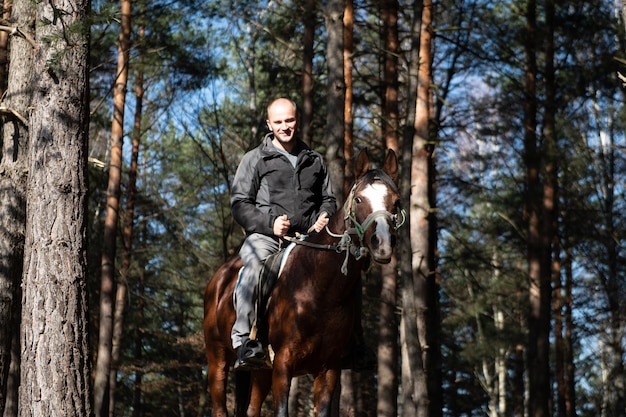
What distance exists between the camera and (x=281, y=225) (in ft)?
24.1

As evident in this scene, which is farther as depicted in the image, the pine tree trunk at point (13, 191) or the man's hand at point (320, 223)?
the pine tree trunk at point (13, 191)

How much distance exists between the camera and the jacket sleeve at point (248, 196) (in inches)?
300

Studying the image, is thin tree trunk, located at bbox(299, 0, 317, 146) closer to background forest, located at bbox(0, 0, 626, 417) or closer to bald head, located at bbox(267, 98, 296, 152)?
background forest, located at bbox(0, 0, 626, 417)

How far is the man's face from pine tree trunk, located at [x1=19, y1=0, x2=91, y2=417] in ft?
5.36

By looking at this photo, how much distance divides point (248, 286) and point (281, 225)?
25.5 inches

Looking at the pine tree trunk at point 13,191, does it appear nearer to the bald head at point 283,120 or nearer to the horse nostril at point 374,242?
the bald head at point 283,120

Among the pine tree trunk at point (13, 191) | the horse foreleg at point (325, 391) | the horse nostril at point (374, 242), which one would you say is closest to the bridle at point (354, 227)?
the horse nostril at point (374, 242)

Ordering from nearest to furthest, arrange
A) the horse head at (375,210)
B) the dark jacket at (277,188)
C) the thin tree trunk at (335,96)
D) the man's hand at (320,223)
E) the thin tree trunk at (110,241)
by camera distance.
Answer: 1. the horse head at (375,210)
2. the man's hand at (320,223)
3. the dark jacket at (277,188)
4. the thin tree trunk at (335,96)
5. the thin tree trunk at (110,241)

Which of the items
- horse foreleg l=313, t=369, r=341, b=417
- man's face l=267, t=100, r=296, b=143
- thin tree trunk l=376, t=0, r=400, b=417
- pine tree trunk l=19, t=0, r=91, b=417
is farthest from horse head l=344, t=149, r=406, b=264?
thin tree trunk l=376, t=0, r=400, b=417

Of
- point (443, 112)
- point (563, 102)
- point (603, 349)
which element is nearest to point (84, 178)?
point (563, 102)

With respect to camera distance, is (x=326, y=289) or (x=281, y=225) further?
(x=281, y=225)

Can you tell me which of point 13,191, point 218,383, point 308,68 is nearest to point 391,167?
point 218,383

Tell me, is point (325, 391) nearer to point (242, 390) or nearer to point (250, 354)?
point (250, 354)

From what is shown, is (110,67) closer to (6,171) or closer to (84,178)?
(6,171)
